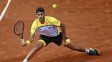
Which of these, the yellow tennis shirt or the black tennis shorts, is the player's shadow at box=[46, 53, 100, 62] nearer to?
the black tennis shorts

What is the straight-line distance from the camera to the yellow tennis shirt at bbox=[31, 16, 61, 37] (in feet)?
32.9

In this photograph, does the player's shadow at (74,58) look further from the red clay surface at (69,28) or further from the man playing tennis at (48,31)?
the man playing tennis at (48,31)

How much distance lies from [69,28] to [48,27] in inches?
174

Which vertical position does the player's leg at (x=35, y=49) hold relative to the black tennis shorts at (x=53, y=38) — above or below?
below

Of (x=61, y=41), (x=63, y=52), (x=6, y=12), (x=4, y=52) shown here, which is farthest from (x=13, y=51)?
(x=6, y=12)

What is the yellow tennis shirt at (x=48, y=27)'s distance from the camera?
1003 centimetres

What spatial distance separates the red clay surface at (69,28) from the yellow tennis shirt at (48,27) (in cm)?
105

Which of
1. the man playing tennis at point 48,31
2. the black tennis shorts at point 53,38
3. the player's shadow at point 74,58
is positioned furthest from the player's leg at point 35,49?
the player's shadow at point 74,58

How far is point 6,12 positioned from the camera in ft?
58.7

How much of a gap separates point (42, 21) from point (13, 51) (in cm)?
281

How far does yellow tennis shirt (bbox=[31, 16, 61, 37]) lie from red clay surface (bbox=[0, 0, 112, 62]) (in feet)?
3.45

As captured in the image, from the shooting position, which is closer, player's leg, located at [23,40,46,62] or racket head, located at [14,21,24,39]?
player's leg, located at [23,40,46,62]

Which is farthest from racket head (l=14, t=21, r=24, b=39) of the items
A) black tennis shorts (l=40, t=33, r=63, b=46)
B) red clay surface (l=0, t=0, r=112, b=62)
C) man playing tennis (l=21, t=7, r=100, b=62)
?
red clay surface (l=0, t=0, r=112, b=62)

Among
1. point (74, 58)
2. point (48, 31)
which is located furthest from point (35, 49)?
point (74, 58)
